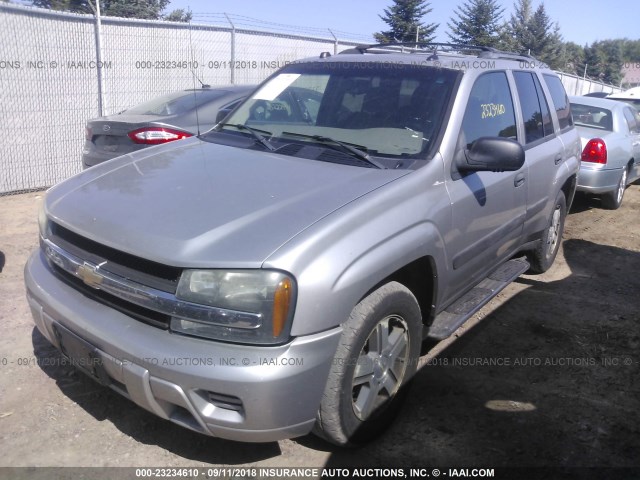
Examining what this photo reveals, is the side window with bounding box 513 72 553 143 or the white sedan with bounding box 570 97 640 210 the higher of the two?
the side window with bounding box 513 72 553 143

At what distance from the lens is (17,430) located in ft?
9.77

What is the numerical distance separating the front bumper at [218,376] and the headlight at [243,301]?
0.18 feet

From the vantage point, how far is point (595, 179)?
750 centimetres

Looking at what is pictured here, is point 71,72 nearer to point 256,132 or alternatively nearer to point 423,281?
point 256,132

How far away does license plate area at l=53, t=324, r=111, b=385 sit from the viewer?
8.27 ft

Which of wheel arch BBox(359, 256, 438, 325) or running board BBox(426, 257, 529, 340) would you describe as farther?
running board BBox(426, 257, 529, 340)

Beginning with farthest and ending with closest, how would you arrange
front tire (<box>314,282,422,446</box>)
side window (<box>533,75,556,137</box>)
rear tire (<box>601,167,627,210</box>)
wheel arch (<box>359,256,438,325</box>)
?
rear tire (<box>601,167,627,210</box>) < side window (<box>533,75,556,137</box>) < wheel arch (<box>359,256,438,325</box>) < front tire (<box>314,282,422,446</box>)

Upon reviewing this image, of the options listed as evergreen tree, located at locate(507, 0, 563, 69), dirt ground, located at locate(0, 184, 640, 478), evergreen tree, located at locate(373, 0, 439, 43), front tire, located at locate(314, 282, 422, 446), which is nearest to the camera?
front tire, located at locate(314, 282, 422, 446)

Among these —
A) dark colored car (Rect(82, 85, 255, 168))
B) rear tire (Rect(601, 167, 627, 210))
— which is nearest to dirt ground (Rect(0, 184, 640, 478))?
dark colored car (Rect(82, 85, 255, 168))

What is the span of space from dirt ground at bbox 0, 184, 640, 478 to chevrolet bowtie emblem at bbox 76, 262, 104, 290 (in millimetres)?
880

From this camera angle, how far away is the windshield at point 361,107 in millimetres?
3361

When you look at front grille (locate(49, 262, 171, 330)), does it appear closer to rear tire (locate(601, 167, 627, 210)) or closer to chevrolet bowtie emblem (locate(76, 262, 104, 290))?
chevrolet bowtie emblem (locate(76, 262, 104, 290))

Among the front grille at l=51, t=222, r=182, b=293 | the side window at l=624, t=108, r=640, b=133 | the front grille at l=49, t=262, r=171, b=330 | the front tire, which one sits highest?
the side window at l=624, t=108, r=640, b=133

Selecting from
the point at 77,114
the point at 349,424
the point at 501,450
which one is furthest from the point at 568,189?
the point at 77,114
